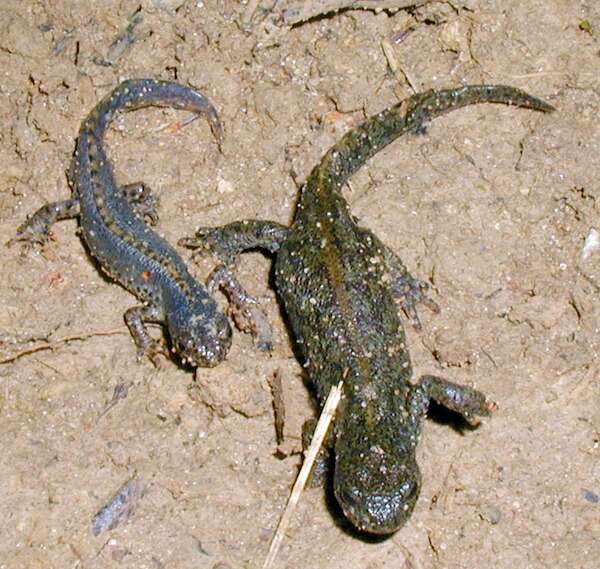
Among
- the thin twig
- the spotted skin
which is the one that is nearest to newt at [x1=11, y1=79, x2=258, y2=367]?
the spotted skin

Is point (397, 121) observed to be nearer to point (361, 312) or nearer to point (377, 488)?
point (361, 312)

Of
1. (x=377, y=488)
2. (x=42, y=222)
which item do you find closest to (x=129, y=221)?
(x=42, y=222)

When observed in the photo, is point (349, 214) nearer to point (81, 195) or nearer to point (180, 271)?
point (180, 271)

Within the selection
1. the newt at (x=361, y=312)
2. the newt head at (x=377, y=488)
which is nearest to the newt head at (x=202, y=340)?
the newt at (x=361, y=312)

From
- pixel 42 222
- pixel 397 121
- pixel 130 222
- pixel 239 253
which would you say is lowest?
pixel 239 253

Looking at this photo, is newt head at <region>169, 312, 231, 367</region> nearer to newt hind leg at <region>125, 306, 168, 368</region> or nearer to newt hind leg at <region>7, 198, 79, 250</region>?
newt hind leg at <region>125, 306, 168, 368</region>

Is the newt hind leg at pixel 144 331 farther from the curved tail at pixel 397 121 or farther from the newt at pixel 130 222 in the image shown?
the curved tail at pixel 397 121
